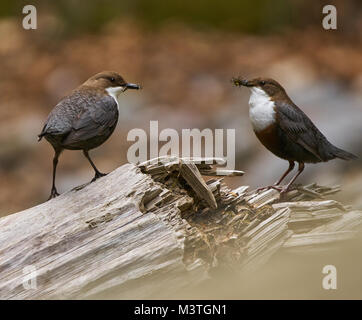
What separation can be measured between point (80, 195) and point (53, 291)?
34.0 inches

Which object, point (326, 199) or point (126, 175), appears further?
point (326, 199)

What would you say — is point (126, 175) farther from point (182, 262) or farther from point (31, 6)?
point (31, 6)

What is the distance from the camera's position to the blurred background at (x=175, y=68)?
34.4ft

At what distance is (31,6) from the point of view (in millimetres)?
13672

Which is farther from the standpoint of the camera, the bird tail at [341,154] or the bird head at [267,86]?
the bird tail at [341,154]

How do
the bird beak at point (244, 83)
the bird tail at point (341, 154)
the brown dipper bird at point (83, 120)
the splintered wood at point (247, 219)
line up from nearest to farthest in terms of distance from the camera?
the splintered wood at point (247, 219)
the brown dipper bird at point (83, 120)
the bird beak at point (244, 83)
the bird tail at point (341, 154)

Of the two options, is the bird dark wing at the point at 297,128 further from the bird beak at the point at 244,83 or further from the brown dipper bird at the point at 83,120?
the brown dipper bird at the point at 83,120

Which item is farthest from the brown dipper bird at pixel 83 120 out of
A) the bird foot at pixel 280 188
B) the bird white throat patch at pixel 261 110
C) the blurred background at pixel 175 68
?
the blurred background at pixel 175 68

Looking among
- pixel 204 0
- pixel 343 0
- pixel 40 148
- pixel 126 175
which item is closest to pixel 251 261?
pixel 126 175

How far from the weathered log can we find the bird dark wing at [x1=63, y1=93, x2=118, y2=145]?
37 cm

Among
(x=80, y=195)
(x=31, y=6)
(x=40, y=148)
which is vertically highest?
(x=31, y=6)

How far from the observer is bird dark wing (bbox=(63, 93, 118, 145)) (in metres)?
5.34

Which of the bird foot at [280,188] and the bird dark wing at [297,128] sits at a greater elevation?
the bird dark wing at [297,128]

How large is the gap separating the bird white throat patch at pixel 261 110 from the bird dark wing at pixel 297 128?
7cm
